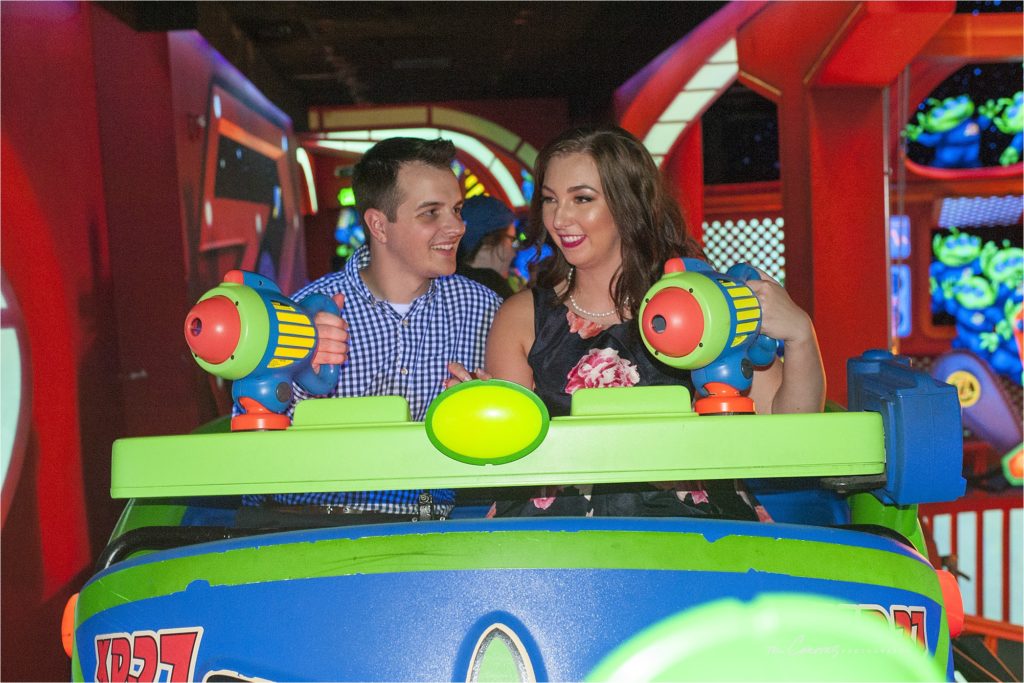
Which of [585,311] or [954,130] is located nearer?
[585,311]

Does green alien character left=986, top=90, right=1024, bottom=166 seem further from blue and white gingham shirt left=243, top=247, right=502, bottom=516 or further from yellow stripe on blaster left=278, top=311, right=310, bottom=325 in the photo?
Result: yellow stripe on blaster left=278, top=311, right=310, bottom=325

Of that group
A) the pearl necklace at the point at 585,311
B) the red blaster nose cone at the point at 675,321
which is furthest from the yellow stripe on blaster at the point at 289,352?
the pearl necklace at the point at 585,311

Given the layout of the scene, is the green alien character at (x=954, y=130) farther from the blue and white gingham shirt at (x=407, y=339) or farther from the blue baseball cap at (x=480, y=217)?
the blue and white gingham shirt at (x=407, y=339)

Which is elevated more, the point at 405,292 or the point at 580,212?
the point at 580,212

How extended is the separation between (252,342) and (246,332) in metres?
0.01

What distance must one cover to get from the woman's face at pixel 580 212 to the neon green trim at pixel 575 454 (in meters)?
0.75

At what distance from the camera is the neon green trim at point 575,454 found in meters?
0.85

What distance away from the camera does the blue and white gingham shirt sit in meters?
1.80

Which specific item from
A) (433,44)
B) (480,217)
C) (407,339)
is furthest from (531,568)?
(433,44)

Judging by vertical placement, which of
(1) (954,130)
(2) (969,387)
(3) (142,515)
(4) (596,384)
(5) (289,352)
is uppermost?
(1) (954,130)

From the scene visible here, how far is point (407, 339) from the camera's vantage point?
72.3 inches

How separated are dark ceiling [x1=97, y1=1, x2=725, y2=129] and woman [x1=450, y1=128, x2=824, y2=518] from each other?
2.46m

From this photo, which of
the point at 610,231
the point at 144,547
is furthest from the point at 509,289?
the point at 144,547

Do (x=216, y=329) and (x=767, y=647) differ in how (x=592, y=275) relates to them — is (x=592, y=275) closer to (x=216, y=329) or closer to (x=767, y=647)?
(x=216, y=329)
